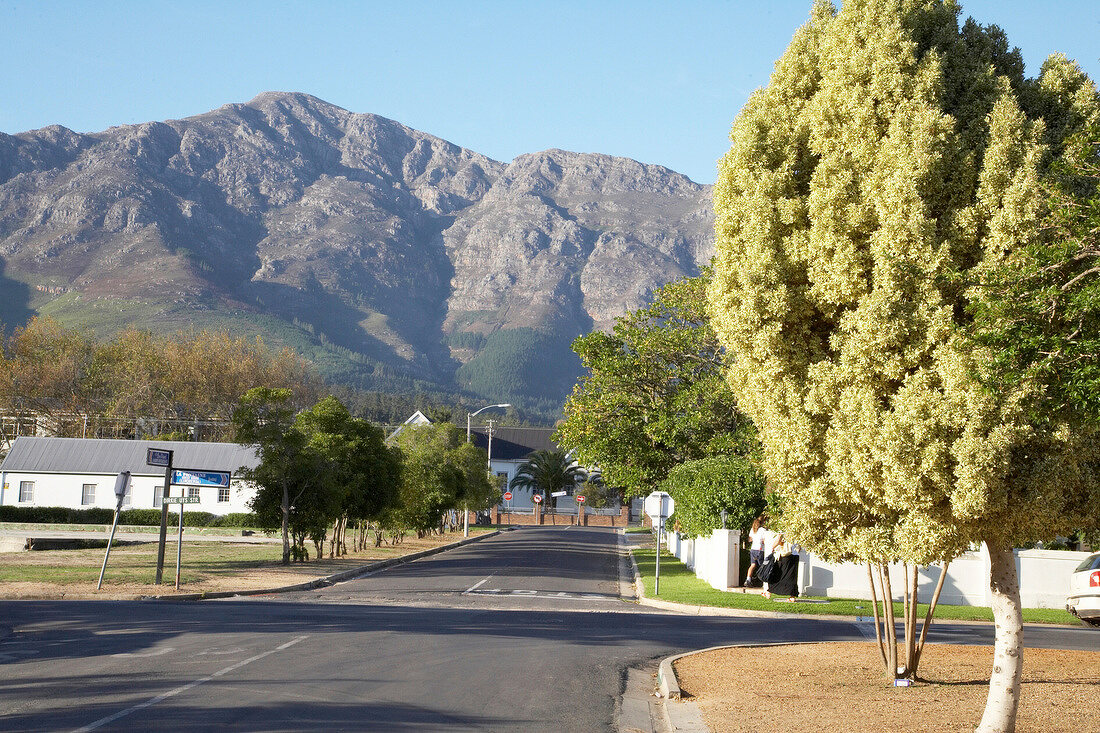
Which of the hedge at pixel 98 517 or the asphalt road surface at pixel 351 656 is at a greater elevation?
the asphalt road surface at pixel 351 656

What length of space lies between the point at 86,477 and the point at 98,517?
4.96 m

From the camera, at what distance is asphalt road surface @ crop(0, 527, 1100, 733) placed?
902 centimetres

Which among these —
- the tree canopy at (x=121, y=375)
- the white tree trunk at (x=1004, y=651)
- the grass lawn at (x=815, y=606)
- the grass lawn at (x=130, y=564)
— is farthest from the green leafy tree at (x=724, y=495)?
the tree canopy at (x=121, y=375)

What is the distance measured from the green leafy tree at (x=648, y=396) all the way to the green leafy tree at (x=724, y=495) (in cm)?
462

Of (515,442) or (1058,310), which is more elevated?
(515,442)

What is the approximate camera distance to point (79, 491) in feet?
220

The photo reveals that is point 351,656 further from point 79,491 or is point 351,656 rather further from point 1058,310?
point 79,491

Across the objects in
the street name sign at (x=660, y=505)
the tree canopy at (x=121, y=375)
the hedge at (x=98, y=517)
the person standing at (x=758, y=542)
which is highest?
the tree canopy at (x=121, y=375)

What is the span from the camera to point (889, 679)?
11641 mm

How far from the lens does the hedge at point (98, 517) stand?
2429 inches

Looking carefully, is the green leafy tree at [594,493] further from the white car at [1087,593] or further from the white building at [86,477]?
the white car at [1087,593]

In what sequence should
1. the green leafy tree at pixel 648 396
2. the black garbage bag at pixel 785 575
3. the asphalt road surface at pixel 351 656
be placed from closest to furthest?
the asphalt road surface at pixel 351 656
the black garbage bag at pixel 785 575
the green leafy tree at pixel 648 396

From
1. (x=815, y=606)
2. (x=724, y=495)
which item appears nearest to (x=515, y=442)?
(x=724, y=495)

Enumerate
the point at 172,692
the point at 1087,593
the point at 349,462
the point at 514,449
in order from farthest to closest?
the point at 514,449, the point at 349,462, the point at 1087,593, the point at 172,692
